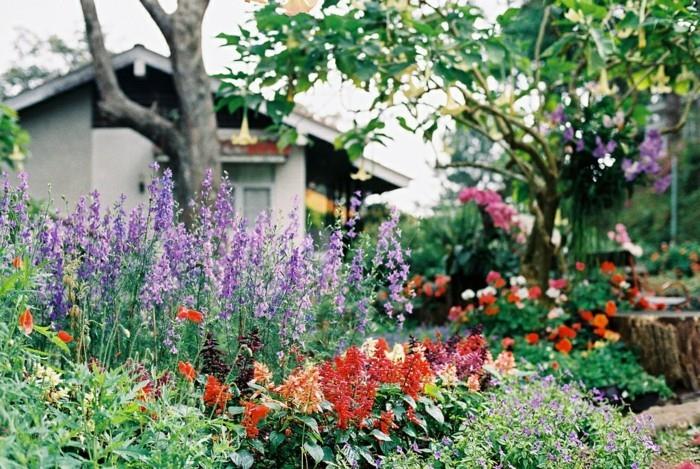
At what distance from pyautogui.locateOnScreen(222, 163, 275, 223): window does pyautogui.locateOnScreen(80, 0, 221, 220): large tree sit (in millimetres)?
5081

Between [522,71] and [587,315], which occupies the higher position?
[522,71]

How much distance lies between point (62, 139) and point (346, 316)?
9.86m

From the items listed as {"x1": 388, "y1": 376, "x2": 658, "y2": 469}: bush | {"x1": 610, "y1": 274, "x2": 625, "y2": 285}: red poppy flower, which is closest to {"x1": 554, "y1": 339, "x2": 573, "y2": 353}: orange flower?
{"x1": 610, "y1": 274, "x2": 625, "y2": 285}: red poppy flower

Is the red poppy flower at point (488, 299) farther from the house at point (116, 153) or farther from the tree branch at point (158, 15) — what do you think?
the house at point (116, 153)

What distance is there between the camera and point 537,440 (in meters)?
3.14

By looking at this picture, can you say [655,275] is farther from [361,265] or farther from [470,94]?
[361,265]

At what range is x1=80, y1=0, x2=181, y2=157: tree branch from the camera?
739 centimetres

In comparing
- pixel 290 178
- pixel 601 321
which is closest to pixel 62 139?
pixel 290 178

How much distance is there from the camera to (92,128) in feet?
41.5

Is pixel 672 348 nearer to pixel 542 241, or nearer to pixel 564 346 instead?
pixel 564 346

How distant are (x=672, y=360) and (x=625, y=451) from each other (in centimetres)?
293

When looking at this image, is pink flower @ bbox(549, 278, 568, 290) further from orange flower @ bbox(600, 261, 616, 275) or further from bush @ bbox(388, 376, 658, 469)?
bush @ bbox(388, 376, 658, 469)

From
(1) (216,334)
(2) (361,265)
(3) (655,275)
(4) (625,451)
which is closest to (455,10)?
(2) (361,265)

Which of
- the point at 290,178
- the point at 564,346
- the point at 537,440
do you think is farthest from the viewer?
the point at 290,178
